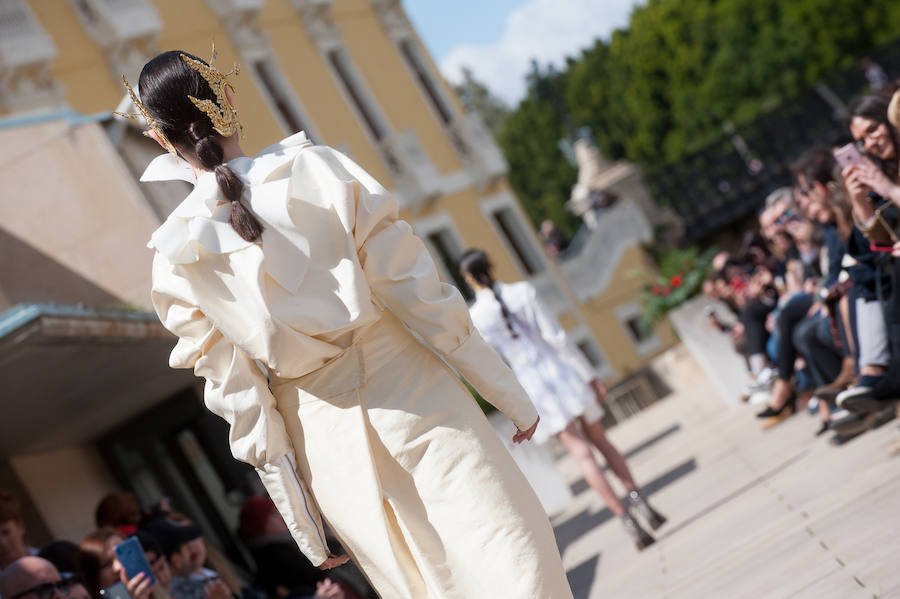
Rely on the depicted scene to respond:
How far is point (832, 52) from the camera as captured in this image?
48688mm

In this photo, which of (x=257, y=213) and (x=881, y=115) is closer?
(x=257, y=213)

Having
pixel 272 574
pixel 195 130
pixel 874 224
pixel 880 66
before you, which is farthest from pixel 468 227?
pixel 195 130

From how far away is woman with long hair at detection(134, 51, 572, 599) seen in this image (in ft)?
11.5

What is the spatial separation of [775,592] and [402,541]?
167cm

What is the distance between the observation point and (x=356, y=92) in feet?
89.4

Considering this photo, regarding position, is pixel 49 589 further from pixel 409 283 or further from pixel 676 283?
pixel 676 283

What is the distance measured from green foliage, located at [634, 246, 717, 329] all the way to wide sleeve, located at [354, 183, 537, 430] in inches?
371

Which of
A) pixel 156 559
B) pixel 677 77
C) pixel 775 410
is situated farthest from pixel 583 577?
pixel 677 77

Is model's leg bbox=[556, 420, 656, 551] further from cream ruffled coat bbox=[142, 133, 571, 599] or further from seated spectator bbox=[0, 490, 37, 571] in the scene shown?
cream ruffled coat bbox=[142, 133, 571, 599]

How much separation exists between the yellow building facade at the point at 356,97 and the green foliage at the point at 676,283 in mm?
10530

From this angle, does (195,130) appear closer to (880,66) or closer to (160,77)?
(160,77)

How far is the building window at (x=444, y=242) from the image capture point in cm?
2733

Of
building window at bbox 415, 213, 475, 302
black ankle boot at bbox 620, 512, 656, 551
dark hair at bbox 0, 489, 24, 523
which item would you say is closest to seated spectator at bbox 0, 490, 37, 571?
dark hair at bbox 0, 489, 24, 523

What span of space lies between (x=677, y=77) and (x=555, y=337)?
4815 centimetres
